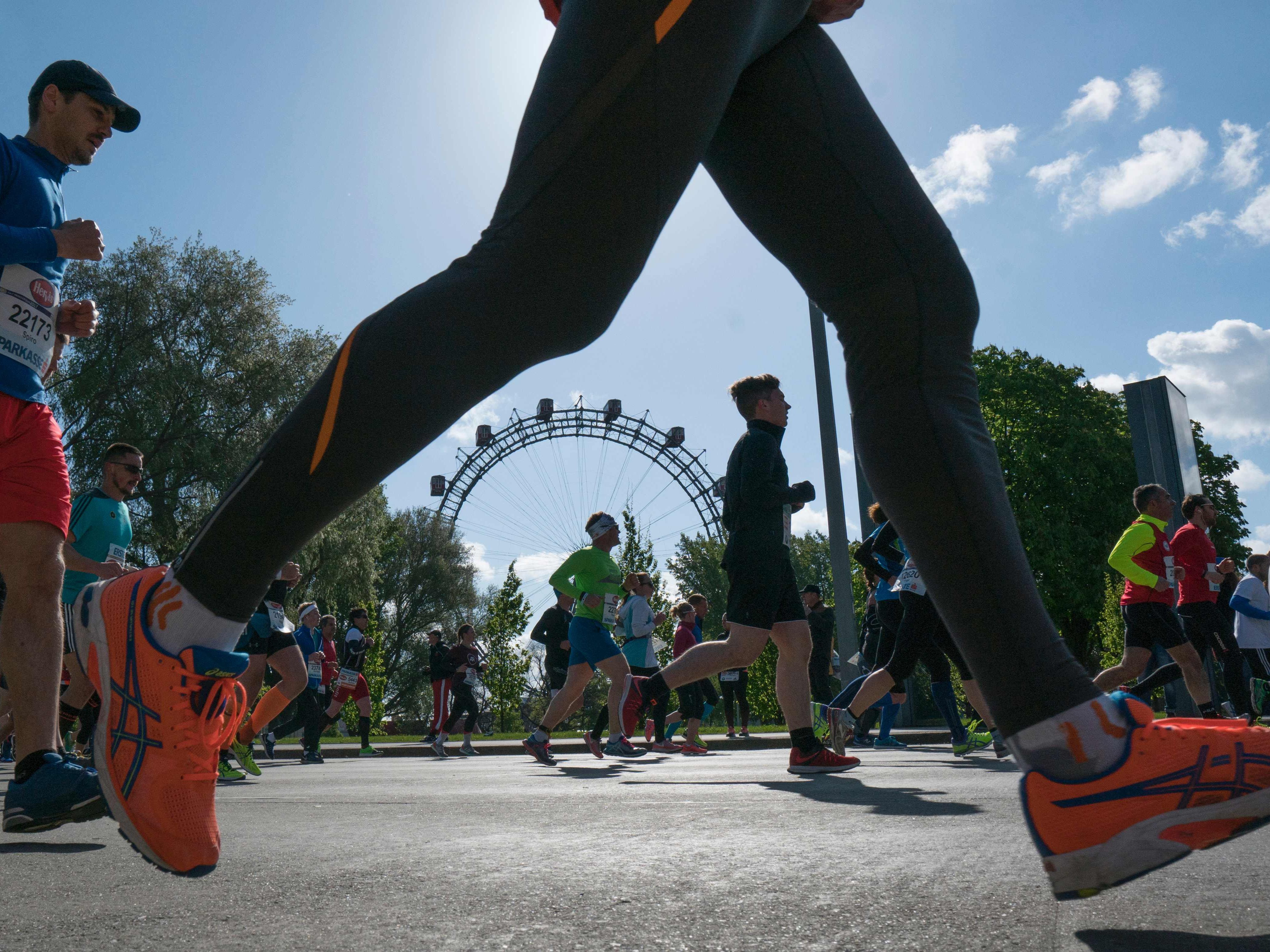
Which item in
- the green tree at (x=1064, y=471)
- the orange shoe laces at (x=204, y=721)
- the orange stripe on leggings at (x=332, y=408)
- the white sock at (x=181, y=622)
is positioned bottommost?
the orange shoe laces at (x=204, y=721)

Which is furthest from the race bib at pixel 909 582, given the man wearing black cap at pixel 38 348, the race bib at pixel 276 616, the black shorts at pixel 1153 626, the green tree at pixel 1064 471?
the green tree at pixel 1064 471

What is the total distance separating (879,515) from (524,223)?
691cm

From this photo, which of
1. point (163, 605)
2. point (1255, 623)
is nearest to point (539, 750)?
point (1255, 623)

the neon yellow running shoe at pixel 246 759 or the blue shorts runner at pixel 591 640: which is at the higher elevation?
the blue shorts runner at pixel 591 640

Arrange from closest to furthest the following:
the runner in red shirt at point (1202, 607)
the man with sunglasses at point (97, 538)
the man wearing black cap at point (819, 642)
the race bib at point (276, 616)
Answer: the man with sunglasses at point (97, 538) < the race bib at point (276, 616) < the runner in red shirt at point (1202, 607) < the man wearing black cap at point (819, 642)

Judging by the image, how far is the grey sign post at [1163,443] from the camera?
10.5m

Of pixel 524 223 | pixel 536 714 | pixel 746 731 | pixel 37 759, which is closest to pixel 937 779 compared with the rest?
pixel 37 759

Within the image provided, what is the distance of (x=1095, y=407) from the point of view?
3641 cm

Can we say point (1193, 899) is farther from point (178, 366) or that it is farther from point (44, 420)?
point (178, 366)

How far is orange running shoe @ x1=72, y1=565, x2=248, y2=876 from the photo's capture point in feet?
3.96

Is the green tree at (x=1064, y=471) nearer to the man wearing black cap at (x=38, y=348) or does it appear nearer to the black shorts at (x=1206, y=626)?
the black shorts at (x=1206, y=626)

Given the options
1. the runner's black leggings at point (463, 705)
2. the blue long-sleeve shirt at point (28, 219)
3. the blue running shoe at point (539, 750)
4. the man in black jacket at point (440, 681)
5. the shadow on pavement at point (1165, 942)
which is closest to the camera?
the shadow on pavement at point (1165, 942)

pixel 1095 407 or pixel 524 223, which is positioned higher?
pixel 1095 407

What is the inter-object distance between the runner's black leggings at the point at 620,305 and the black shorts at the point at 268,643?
6.23 metres
